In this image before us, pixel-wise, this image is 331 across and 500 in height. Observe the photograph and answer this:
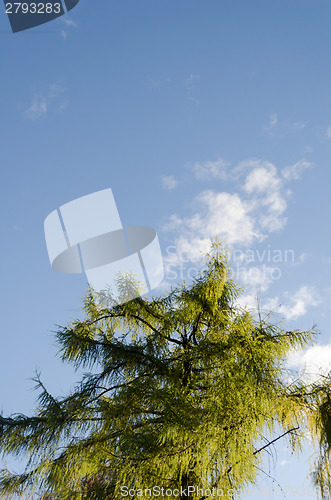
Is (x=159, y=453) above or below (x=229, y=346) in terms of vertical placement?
below

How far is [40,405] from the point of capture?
19.9 feet

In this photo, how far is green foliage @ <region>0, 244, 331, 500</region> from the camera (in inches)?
195

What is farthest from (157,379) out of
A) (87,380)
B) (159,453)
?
(159,453)

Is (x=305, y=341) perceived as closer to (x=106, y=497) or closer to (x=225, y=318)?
(x=225, y=318)

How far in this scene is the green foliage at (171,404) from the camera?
496cm

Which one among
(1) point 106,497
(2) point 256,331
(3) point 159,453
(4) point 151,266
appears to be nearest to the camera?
(3) point 159,453

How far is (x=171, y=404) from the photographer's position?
5.37 m

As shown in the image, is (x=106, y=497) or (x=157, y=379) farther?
(x=157, y=379)

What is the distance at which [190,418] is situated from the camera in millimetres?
5164

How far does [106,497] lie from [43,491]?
0.93 metres

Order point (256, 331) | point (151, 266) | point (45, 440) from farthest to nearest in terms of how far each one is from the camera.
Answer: point (151, 266) < point (256, 331) < point (45, 440)

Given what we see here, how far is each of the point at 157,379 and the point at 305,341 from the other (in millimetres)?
2367

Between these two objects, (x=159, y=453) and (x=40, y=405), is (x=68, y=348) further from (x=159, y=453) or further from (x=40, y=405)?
(x=159, y=453)

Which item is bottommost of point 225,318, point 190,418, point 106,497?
point 106,497
